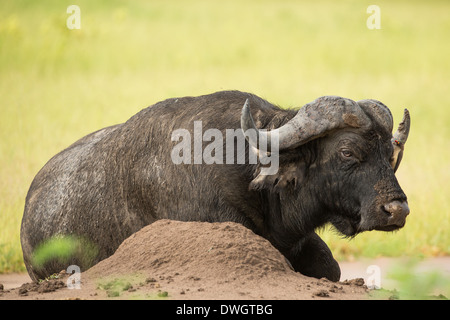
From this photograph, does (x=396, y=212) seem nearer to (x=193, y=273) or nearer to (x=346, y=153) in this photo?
(x=346, y=153)

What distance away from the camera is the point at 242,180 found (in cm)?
815

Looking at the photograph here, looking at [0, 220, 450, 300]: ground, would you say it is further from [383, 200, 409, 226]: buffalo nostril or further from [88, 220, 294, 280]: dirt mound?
[383, 200, 409, 226]: buffalo nostril

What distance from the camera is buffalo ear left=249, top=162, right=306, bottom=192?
791 cm

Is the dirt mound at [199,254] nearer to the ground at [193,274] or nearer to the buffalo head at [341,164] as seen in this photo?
the ground at [193,274]

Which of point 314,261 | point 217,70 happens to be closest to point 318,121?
point 314,261

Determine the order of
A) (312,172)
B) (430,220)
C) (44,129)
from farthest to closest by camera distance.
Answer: (44,129), (430,220), (312,172)

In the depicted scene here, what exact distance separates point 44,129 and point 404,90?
33.9ft

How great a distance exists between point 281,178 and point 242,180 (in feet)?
1.29

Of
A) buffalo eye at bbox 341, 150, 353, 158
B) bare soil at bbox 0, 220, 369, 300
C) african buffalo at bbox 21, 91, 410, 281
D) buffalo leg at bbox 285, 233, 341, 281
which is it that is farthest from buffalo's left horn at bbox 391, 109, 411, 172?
bare soil at bbox 0, 220, 369, 300

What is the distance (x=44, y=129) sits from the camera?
59.4 feet
